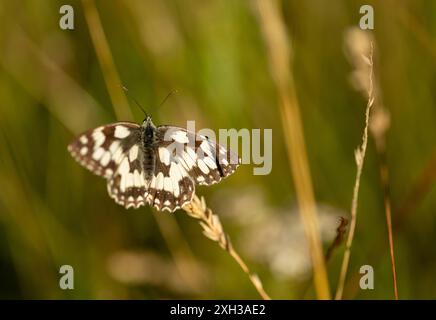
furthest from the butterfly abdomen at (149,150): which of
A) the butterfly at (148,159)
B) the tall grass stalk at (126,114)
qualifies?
the tall grass stalk at (126,114)

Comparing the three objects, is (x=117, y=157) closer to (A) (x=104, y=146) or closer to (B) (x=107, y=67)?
(A) (x=104, y=146)

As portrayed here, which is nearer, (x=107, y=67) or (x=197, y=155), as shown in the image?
(x=197, y=155)

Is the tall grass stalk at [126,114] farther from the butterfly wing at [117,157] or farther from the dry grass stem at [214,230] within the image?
the dry grass stem at [214,230]

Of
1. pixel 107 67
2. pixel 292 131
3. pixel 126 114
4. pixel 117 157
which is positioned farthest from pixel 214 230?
pixel 107 67

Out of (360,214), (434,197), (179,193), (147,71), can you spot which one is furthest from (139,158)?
(434,197)

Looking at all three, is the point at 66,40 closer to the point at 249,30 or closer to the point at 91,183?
the point at 91,183

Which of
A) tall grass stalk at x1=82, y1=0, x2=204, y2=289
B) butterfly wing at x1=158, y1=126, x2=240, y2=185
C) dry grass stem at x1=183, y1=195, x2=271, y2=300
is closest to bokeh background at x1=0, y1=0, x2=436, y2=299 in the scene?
tall grass stalk at x1=82, y1=0, x2=204, y2=289
